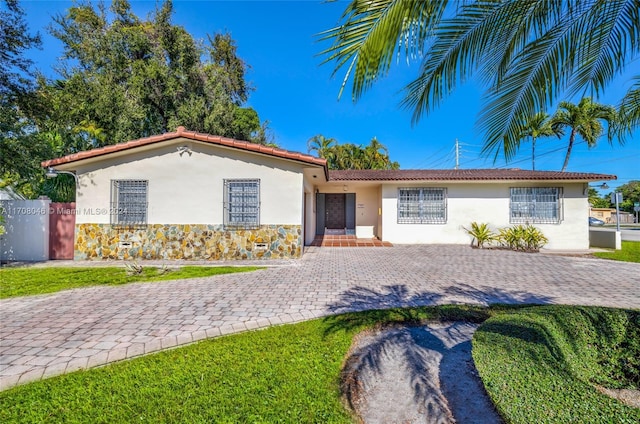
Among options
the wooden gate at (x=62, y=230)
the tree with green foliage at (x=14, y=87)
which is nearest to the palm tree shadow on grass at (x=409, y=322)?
the wooden gate at (x=62, y=230)

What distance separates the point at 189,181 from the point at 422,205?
453 inches

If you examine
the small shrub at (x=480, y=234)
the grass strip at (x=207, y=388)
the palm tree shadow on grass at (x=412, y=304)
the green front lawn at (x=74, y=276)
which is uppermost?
the small shrub at (x=480, y=234)

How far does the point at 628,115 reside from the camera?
3.50 meters

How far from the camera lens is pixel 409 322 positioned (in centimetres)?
482

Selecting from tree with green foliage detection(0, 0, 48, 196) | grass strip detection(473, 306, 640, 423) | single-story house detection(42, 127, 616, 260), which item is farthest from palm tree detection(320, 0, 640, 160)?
tree with green foliage detection(0, 0, 48, 196)

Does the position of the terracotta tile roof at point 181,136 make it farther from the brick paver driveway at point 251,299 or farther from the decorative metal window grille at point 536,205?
the decorative metal window grille at point 536,205

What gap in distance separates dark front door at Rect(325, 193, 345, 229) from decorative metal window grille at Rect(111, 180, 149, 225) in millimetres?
11281

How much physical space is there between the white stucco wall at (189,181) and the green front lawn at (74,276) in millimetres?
2335

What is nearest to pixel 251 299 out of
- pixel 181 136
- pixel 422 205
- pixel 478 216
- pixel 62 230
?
pixel 181 136

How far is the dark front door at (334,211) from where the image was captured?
19.0m

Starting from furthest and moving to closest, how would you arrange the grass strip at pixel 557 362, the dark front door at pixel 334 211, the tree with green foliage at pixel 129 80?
the dark front door at pixel 334 211 < the tree with green foliage at pixel 129 80 < the grass strip at pixel 557 362

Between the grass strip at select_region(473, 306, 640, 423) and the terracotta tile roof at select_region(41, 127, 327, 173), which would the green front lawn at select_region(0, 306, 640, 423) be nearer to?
the grass strip at select_region(473, 306, 640, 423)

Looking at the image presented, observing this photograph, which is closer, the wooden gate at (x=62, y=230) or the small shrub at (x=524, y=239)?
the wooden gate at (x=62, y=230)

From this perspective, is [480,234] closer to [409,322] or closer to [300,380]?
[409,322]
